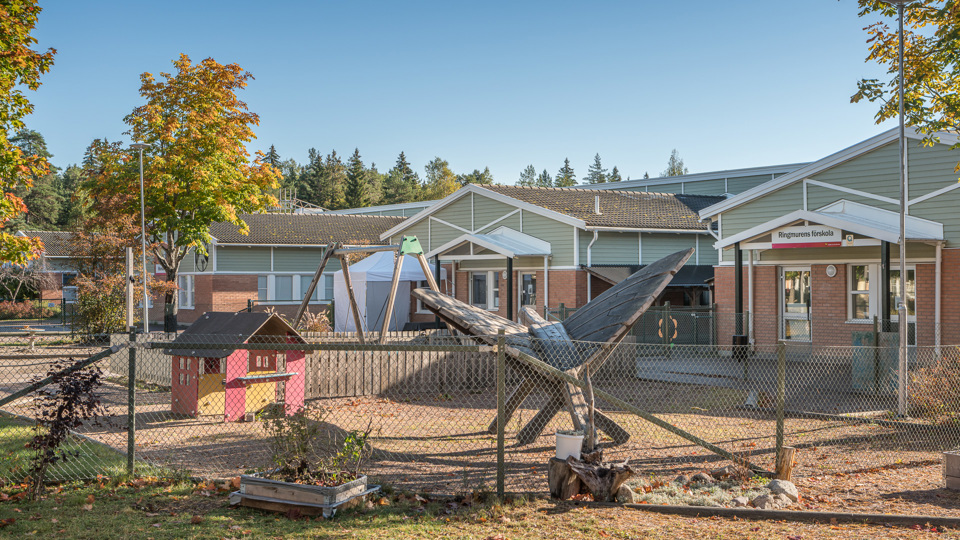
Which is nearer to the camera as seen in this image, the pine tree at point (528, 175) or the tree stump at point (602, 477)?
the tree stump at point (602, 477)

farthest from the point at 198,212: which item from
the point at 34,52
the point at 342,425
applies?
the point at 342,425

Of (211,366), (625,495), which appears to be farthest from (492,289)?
(625,495)

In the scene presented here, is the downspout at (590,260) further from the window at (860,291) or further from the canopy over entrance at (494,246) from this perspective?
the window at (860,291)

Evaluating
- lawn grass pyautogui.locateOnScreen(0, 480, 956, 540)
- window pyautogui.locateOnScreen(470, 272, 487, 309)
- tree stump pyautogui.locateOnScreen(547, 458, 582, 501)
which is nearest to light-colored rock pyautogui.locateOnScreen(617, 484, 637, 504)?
lawn grass pyautogui.locateOnScreen(0, 480, 956, 540)

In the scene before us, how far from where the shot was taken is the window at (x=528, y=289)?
26150mm

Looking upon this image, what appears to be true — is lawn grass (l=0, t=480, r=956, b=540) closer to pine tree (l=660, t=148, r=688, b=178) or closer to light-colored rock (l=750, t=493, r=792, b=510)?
light-colored rock (l=750, t=493, r=792, b=510)

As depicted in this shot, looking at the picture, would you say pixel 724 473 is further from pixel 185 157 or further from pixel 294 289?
pixel 294 289

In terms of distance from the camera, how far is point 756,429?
36.1ft

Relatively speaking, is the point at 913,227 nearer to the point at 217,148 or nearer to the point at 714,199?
the point at 714,199

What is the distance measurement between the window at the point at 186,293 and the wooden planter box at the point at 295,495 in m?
30.8

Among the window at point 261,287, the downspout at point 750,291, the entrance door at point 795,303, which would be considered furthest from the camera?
the window at point 261,287

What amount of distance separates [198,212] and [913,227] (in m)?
21.7

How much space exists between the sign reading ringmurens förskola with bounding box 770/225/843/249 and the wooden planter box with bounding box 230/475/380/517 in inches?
547

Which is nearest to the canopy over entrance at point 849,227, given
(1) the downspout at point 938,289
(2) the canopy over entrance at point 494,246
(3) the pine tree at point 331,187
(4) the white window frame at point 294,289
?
(1) the downspout at point 938,289
